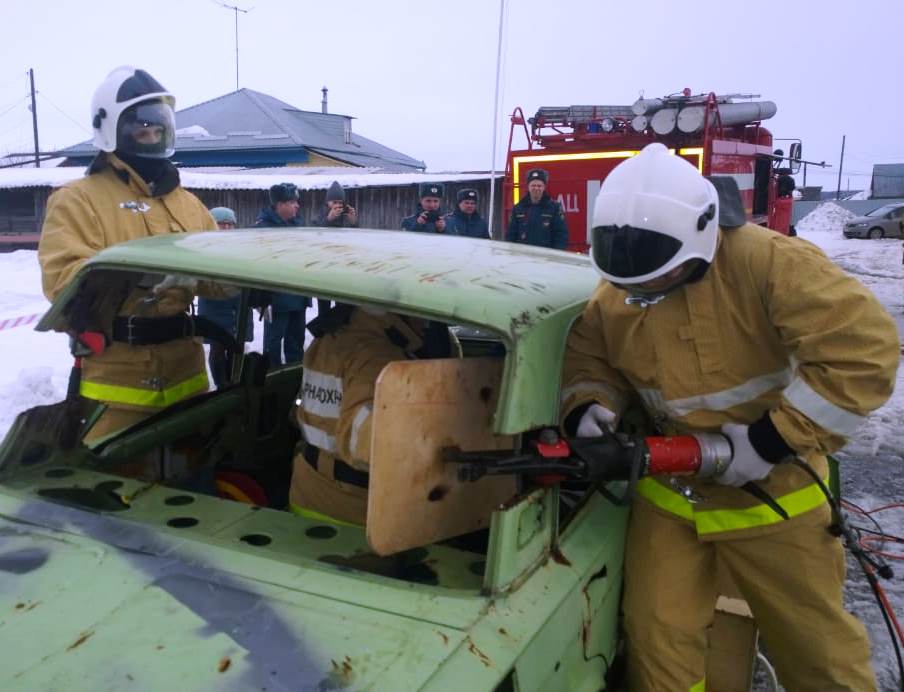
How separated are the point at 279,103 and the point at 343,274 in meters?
30.2

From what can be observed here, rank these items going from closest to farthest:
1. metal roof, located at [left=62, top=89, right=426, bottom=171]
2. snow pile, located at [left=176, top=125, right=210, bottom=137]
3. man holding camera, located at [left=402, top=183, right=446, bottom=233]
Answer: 1. man holding camera, located at [left=402, top=183, right=446, bottom=233]
2. metal roof, located at [left=62, top=89, right=426, bottom=171]
3. snow pile, located at [left=176, top=125, right=210, bottom=137]

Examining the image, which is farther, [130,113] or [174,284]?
[130,113]

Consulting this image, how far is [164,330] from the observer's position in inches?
119

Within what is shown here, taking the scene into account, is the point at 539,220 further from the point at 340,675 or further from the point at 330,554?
the point at 340,675

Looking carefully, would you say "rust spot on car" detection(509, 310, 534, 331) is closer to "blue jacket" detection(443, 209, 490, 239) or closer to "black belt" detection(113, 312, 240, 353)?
→ "black belt" detection(113, 312, 240, 353)

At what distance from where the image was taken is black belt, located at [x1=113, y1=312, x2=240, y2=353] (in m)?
2.93

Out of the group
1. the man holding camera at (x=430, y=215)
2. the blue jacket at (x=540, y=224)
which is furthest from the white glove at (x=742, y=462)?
the blue jacket at (x=540, y=224)

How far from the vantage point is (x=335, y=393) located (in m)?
2.30

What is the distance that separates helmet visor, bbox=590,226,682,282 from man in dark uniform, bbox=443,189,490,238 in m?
5.72

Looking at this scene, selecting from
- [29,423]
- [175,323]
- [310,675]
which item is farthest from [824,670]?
[175,323]

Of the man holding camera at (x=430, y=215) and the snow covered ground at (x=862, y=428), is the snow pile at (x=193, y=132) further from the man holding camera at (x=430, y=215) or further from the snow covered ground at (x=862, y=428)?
the man holding camera at (x=430, y=215)

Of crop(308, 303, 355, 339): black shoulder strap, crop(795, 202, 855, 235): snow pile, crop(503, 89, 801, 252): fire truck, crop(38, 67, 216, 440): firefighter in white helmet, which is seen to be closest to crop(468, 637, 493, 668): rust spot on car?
crop(308, 303, 355, 339): black shoulder strap

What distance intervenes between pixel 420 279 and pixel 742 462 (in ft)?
2.95

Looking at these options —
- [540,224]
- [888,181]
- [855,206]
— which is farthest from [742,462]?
[888,181]
